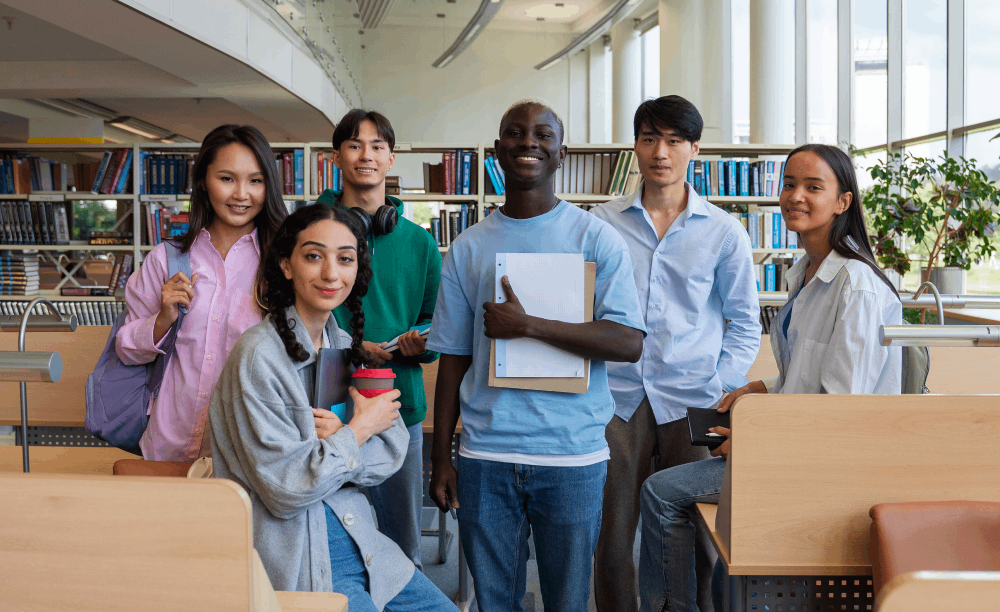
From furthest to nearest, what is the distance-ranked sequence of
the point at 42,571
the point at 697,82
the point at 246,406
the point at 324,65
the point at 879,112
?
the point at 697,82 → the point at 324,65 → the point at 879,112 → the point at 246,406 → the point at 42,571

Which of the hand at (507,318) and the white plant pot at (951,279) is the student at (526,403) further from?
the white plant pot at (951,279)

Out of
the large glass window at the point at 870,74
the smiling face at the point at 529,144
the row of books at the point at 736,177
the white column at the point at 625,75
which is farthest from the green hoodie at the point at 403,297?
the white column at the point at 625,75

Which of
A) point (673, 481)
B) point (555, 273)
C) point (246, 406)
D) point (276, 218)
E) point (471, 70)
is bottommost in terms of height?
point (673, 481)

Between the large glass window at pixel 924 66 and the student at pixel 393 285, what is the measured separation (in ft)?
17.5

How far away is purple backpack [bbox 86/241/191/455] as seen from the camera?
5.45 feet

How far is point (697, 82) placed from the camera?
862cm

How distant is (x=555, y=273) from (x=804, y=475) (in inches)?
26.4

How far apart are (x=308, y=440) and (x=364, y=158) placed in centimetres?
99

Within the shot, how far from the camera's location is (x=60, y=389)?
2.78 metres

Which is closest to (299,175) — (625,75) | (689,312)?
(689,312)

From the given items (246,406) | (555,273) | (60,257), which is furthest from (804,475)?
(60,257)

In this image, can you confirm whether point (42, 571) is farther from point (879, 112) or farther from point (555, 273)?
point (879, 112)

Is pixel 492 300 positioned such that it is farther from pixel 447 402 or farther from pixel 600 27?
pixel 600 27

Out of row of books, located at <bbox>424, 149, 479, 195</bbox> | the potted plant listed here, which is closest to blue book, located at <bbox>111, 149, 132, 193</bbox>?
row of books, located at <bbox>424, 149, 479, 195</bbox>
